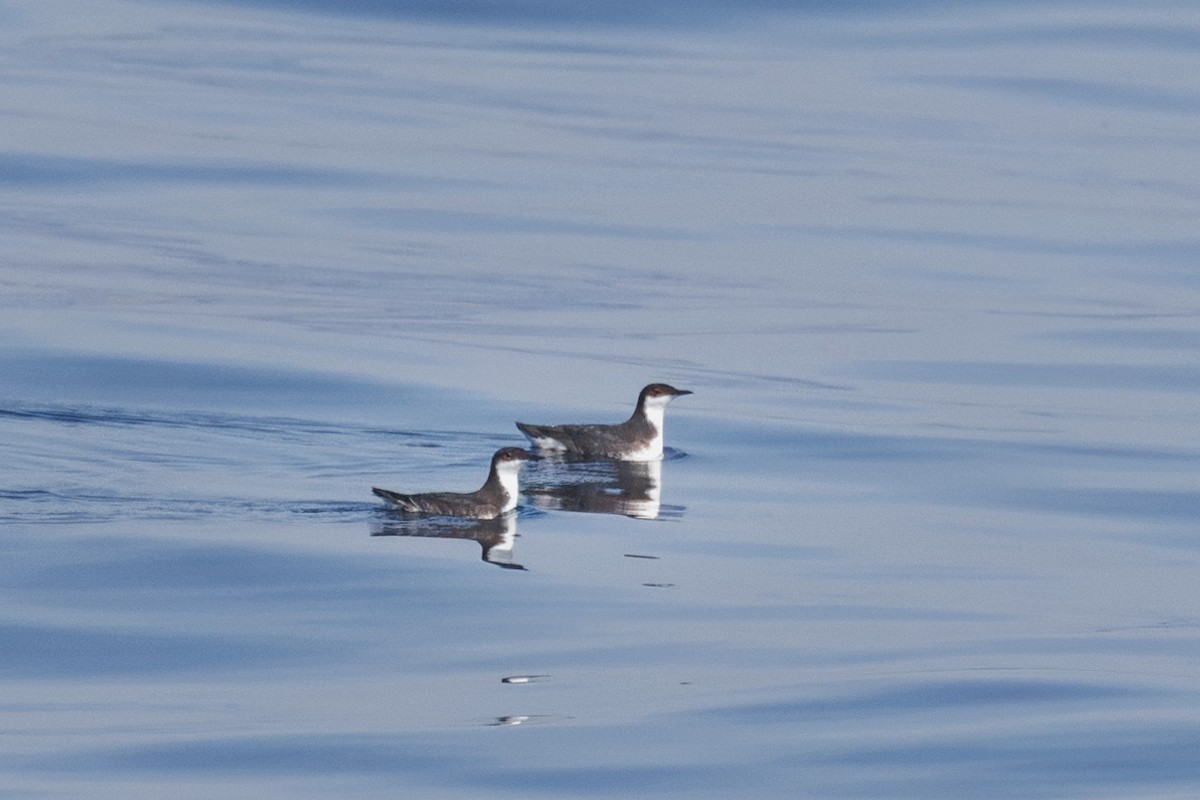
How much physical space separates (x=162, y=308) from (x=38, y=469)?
6811mm

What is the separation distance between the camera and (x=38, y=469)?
1463cm

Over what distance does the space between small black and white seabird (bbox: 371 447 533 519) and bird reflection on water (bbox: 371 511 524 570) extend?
0.24ft

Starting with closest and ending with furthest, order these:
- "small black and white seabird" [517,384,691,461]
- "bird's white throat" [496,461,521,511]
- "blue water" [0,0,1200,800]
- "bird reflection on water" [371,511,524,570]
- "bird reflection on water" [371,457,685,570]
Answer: "blue water" [0,0,1200,800]
"bird reflection on water" [371,511,524,570]
"bird reflection on water" [371,457,685,570]
"bird's white throat" [496,461,521,511]
"small black and white seabird" [517,384,691,461]

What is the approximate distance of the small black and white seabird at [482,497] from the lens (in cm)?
1397

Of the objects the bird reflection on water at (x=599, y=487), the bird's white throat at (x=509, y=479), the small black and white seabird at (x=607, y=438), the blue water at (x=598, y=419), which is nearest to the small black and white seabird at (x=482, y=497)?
the bird's white throat at (x=509, y=479)

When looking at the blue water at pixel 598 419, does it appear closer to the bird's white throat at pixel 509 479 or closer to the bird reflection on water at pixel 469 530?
the bird reflection on water at pixel 469 530

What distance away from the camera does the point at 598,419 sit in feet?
61.0

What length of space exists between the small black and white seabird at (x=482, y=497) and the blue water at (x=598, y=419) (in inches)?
11.5

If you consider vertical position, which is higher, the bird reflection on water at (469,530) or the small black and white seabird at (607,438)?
the small black and white seabird at (607,438)

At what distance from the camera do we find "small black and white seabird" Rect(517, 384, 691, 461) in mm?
16859

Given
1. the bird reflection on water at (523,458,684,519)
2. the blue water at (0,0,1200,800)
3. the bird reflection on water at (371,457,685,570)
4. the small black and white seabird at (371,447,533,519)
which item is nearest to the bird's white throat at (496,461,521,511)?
the small black and white seabird at (371,447,533,519)

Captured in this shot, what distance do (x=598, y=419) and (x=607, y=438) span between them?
1647 mm

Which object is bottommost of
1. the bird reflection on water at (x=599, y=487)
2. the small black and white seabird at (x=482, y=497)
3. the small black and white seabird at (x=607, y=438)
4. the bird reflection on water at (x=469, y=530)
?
the bird reflection on water at (x=469, y=530)

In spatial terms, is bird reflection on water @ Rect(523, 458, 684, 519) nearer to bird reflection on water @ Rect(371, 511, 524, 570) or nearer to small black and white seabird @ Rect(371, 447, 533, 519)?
small black and white seabird @ Rect(371, 447, 533, 519)
